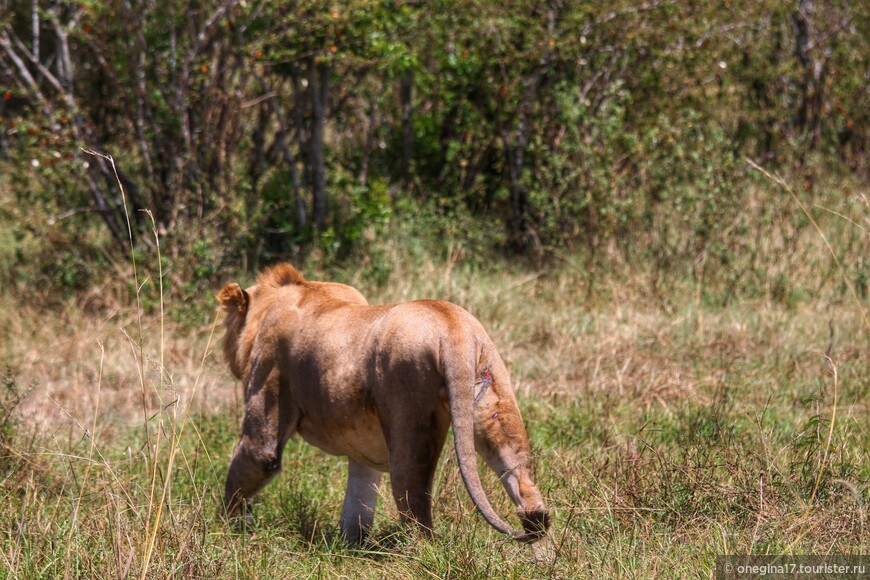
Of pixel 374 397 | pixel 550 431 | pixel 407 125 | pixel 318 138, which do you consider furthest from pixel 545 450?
pixel 407 125

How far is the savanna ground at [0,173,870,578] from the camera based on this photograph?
3.59 metres

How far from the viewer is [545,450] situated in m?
5.04

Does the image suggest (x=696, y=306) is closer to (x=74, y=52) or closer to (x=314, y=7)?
(x=314, y=7)

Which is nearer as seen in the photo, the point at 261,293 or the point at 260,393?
the point at 260,393

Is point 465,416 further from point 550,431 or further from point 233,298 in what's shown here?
point 550,431

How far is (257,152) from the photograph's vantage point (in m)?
9.26

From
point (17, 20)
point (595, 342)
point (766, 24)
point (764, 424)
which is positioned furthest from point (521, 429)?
point (17, 20)

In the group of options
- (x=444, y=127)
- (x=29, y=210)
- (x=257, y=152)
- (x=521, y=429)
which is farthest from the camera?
(x=444, y=127)

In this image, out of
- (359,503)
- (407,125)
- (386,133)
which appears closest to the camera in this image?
(359,503)

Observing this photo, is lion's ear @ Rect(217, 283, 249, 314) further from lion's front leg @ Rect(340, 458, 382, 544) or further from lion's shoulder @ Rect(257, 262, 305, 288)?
lion's front leg @ Rect(340, 458, 382, 544)

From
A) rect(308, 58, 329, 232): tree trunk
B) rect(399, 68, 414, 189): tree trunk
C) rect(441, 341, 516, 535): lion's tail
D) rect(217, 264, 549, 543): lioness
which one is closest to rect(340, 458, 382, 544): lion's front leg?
rect(217, 264, 549, 543): lioness

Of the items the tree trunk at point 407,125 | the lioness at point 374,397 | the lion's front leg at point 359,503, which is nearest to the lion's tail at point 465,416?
the lioness at point 374,397

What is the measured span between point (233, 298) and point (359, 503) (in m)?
1.10

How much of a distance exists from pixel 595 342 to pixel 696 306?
1066 mm
